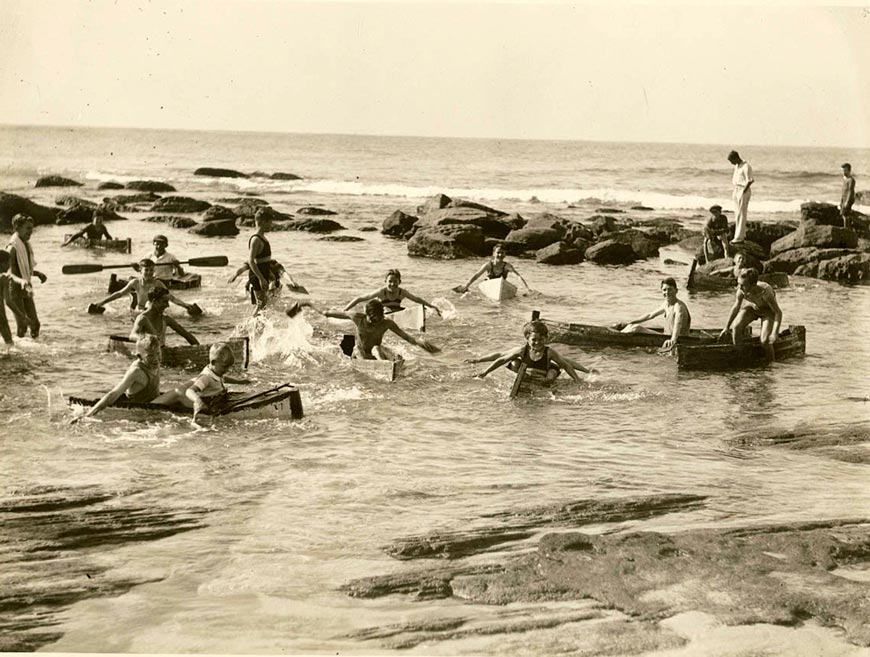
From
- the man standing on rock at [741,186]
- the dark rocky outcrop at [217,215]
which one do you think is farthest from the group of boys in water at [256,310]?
the dark rocky outcrop at [217,215]

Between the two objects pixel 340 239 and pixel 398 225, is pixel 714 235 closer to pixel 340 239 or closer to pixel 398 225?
pixel 398 225

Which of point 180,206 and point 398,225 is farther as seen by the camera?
point 180,206

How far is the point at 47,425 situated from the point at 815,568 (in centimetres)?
908

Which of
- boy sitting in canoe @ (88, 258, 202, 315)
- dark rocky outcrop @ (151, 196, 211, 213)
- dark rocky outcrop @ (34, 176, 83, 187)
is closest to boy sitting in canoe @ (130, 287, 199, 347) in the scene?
boy sitting in canoe @ (88, 258, 202, 315)

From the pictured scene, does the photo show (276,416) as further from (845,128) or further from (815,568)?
(845,128)

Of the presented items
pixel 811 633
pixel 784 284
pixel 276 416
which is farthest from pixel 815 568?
pixel 784 284

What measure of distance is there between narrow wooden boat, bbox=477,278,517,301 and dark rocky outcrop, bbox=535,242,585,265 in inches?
270

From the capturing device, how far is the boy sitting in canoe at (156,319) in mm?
13031

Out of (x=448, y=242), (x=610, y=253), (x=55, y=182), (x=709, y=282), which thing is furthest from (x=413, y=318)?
(x=55, y=182)

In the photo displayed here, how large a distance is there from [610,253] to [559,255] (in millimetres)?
1732

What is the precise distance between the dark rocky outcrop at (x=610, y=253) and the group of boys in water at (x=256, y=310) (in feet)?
36.9

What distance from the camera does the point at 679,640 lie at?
7258 millimetres

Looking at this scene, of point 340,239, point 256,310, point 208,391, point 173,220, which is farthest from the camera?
point 173,220

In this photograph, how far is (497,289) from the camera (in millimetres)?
21734
